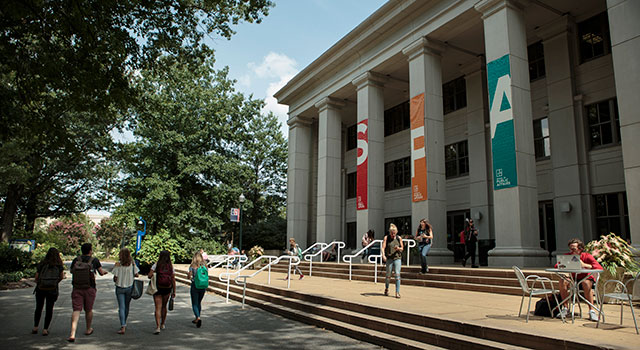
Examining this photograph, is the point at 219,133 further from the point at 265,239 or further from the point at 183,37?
the point at 183,37

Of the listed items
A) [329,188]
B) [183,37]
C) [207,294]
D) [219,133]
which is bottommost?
[207,294]

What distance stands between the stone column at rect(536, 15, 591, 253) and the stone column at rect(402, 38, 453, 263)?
3.95 m

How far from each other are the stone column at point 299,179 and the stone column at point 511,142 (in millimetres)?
14610

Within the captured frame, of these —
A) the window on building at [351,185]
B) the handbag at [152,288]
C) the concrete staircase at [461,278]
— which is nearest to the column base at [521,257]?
the concrete staircase at [461,278]

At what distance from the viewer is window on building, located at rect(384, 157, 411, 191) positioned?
2455 centimetres

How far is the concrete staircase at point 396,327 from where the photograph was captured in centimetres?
588

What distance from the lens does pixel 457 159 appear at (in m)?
21.2

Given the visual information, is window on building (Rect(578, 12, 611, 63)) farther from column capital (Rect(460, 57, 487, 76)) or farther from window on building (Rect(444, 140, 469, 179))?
window on building (Rect(444, 140, 469, 179))

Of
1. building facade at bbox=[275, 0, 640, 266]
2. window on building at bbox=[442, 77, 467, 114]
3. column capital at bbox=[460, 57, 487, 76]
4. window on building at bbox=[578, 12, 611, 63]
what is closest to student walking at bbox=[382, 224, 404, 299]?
building facade at bbox=[275, 0, 640, 266]

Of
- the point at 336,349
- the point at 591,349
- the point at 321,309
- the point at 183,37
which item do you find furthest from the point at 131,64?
the point at 591,349

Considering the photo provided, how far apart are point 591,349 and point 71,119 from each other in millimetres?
31669

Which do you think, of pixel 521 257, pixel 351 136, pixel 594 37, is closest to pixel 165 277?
pixel 521 257

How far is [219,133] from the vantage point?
31.4 metres

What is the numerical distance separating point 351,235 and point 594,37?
1768 centimetres
